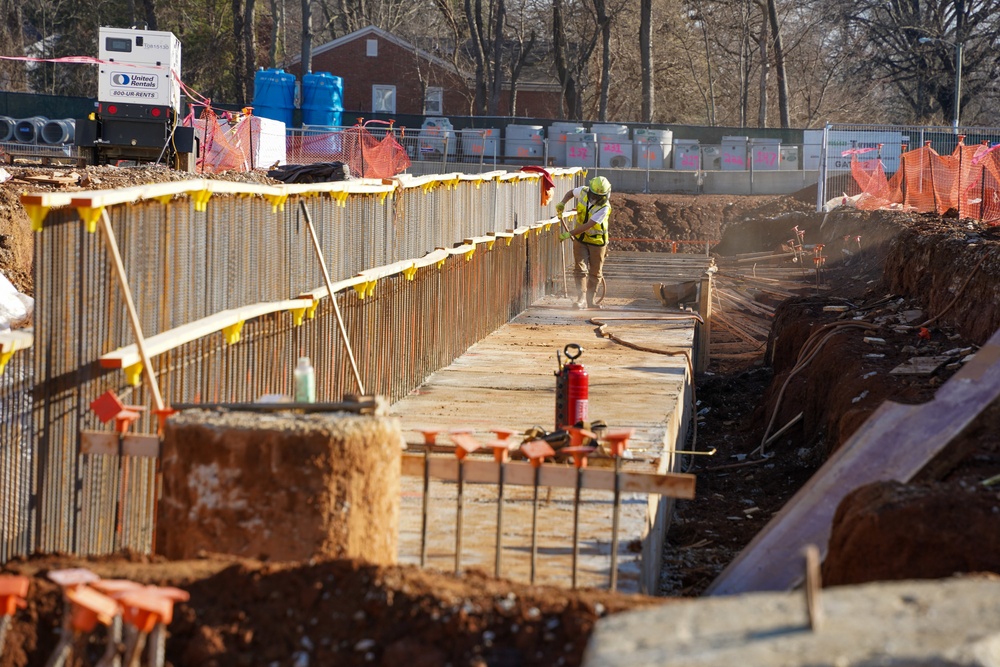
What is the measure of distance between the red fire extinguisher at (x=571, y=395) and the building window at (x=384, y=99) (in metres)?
51.1

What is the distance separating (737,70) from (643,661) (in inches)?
2411

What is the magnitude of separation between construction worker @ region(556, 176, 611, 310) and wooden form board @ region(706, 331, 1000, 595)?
9.87 meters

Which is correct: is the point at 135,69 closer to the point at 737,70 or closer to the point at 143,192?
the point at 143,192

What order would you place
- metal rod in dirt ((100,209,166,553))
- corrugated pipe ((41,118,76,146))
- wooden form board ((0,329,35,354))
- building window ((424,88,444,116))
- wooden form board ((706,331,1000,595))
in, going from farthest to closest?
building window ((424,88,444,116)) → corrugated pipe ((41,118,76,146)) → wooden form board ((706,331,1000,595)) → metal rod in dirt ((100,209,166,553)) → wooden form board ((0,329,35,354))

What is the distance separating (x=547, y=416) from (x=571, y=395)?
1471mm

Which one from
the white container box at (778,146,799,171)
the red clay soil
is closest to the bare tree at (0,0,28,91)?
the white container box at (778,146,799,171)

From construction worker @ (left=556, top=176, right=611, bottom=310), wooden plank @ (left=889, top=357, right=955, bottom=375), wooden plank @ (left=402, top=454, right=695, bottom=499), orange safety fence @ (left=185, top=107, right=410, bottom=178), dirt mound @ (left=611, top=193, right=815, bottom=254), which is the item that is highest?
orange safety fence @ (left=185, top=107, right=410, bottom=178)

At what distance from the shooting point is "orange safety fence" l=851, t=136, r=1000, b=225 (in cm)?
2178

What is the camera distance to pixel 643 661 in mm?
3148

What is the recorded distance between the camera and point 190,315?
6535 mm

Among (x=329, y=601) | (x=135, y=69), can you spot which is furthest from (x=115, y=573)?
(x=135, y=69)

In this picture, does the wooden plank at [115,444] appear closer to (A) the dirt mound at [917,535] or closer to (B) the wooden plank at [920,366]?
(A) the dirt mound at [917,535]

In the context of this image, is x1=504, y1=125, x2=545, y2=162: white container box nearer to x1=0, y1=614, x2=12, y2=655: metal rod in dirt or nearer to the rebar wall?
the rebar wall

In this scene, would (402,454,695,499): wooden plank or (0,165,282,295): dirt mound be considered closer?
(402,454,695,499): wooden plank
